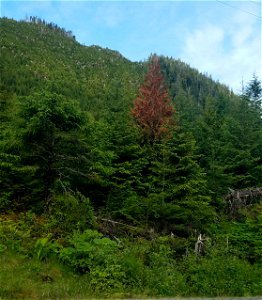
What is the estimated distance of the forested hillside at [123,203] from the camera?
10156 mm

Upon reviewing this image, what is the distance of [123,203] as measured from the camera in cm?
1733

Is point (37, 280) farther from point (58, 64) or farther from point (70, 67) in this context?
point (70, 67)

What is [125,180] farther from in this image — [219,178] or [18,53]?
[18,53]

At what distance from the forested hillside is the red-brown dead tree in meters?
0.07

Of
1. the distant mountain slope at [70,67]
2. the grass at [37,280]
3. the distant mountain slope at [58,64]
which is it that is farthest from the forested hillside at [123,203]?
the distant mountain slope at [70,67]

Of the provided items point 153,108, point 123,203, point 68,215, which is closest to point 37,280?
point 68,215

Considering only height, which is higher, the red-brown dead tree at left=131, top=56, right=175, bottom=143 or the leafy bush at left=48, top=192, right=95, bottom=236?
the red-brown dead tree at left=131, top=56, right=175, bottom=143

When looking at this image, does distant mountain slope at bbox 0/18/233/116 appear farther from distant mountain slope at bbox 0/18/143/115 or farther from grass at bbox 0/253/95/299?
grass at bbox 0/253/95/299

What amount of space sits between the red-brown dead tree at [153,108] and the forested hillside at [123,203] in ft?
0.24

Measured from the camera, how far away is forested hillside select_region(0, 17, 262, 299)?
10156 mm

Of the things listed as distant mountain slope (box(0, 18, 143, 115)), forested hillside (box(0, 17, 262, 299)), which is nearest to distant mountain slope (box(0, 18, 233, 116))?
distant mountain slope (box(0, 18, 143, 115))

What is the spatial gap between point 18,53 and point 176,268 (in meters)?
86.2

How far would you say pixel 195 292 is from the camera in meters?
10.0

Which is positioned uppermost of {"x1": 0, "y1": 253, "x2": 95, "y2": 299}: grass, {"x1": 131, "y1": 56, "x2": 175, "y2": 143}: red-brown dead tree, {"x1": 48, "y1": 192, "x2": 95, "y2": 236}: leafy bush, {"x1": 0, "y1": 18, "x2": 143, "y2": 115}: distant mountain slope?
{"x1": 0, "y1": 18, "x2": 143, "y2": 115}: distant mountain slope
